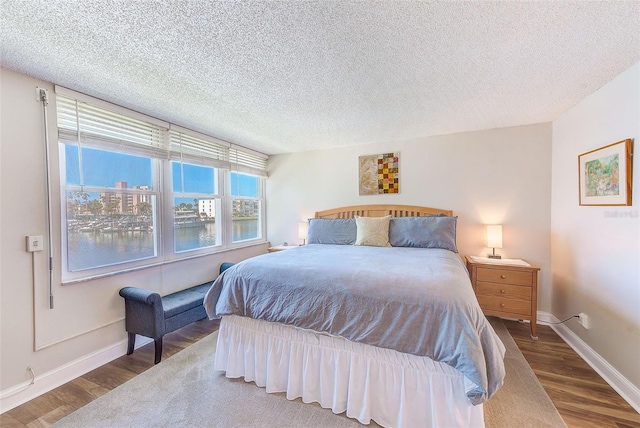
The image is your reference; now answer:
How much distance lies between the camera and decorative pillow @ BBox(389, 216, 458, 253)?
2.84m

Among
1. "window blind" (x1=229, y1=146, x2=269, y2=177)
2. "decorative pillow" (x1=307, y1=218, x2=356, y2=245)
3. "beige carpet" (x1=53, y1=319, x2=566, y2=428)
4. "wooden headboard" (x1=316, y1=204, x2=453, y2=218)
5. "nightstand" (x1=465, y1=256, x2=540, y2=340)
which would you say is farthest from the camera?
"window blind" (x1=229, y1=146, x2=269, y2=177)

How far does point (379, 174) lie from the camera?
374 cm

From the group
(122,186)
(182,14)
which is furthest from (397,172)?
(122,186)

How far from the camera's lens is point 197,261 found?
3.17 metres

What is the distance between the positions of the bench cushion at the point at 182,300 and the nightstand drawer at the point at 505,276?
3.15 m

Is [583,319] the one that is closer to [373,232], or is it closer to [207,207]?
[373,232]

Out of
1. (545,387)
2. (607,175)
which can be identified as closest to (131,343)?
(545,387)

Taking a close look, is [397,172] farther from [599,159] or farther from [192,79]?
[192,79]

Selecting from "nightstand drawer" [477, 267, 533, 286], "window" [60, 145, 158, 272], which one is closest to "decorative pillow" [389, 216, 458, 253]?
"nightstand drawer" [477, 267, 533, 286]

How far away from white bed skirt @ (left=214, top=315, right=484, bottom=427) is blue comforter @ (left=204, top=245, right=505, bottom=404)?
12cm

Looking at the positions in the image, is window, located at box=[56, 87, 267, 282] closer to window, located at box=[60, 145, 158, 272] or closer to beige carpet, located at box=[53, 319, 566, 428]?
window, located at box=[60, 145, 158, 272]

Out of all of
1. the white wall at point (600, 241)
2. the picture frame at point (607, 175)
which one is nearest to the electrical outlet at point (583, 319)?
the white wall at point (600, 241)

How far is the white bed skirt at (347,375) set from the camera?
1339mm

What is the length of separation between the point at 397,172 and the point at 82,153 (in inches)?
143
